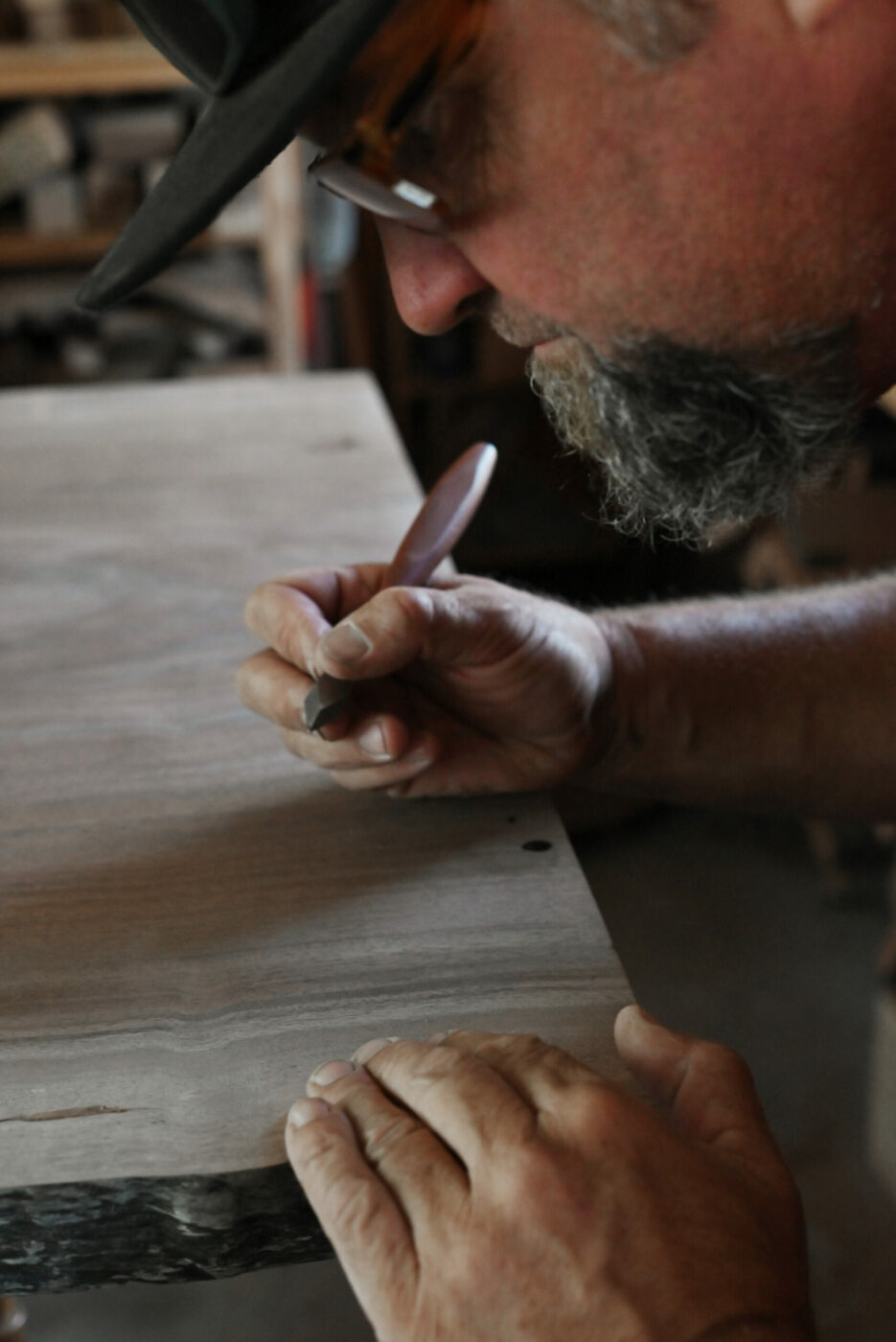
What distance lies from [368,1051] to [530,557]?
2.32m

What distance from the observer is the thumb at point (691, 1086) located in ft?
2.04

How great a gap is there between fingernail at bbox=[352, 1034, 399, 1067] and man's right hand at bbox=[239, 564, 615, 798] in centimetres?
22

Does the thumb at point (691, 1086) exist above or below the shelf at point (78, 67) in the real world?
above

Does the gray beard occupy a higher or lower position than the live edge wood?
higher

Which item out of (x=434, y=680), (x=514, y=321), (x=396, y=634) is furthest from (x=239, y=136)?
(x=434, y=680)

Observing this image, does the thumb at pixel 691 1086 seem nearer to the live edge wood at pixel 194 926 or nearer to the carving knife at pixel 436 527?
the live edge wood at pixel 194 926

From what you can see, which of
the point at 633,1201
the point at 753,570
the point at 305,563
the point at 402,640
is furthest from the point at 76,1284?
the point at 753,570

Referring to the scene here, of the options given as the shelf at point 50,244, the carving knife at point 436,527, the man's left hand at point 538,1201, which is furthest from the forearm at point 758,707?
the shelf at point 50,244

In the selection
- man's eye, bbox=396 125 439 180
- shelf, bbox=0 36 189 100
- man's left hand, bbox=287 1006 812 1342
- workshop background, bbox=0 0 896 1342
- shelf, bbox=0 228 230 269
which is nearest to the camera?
man's left hand, bbox=287 1006 812 1342

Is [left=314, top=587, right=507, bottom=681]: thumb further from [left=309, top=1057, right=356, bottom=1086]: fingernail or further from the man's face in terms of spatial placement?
[left=309, top=1057, right=356, bottom=1086]: fingernail

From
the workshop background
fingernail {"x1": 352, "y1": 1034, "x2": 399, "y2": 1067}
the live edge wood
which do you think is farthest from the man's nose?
the workshop background

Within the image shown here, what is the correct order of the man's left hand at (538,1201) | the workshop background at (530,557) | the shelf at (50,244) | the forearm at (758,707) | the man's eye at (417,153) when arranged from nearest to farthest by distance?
the man's left hand at (538,1201)
the man's eye at (417,153)
the forearm at (758,707)
the workshop background at (530,557)
the shelf at (50,244)

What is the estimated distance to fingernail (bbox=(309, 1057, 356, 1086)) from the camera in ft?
2.00

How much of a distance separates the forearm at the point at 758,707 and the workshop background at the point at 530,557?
0.80 meters
